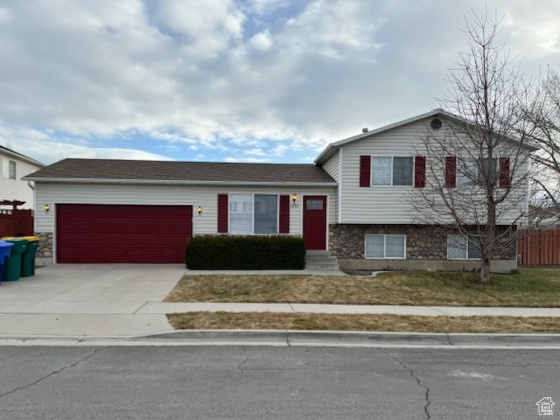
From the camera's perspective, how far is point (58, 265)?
1488cm

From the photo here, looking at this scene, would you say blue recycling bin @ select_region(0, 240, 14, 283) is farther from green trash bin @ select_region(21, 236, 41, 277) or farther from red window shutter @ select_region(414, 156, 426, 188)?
red window shutter @ select_region(414, 156, 426, 188)

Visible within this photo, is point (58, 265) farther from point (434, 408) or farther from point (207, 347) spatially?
point (434, 408)

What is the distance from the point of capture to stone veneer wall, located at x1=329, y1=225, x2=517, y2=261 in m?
15.7

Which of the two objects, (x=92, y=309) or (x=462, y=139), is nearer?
(x=92, y=309)

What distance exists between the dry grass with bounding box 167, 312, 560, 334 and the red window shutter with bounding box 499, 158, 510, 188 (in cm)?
561

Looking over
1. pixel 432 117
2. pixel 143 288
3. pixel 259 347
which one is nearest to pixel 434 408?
pixel 259 347

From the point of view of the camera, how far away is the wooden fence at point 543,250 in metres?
18.5

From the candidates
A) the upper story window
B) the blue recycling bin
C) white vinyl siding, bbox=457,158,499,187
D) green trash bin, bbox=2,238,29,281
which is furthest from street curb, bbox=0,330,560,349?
the upper story window

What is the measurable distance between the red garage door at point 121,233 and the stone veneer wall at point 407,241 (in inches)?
224

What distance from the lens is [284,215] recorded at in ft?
52.3

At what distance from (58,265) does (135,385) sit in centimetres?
1194

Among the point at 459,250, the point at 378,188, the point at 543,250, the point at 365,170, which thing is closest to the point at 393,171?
the point at 378,188

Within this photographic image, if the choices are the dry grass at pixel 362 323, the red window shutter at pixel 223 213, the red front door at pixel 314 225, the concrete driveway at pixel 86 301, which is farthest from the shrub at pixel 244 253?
the dry grass at pixel 362 323

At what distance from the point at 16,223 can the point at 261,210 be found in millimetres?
9393
